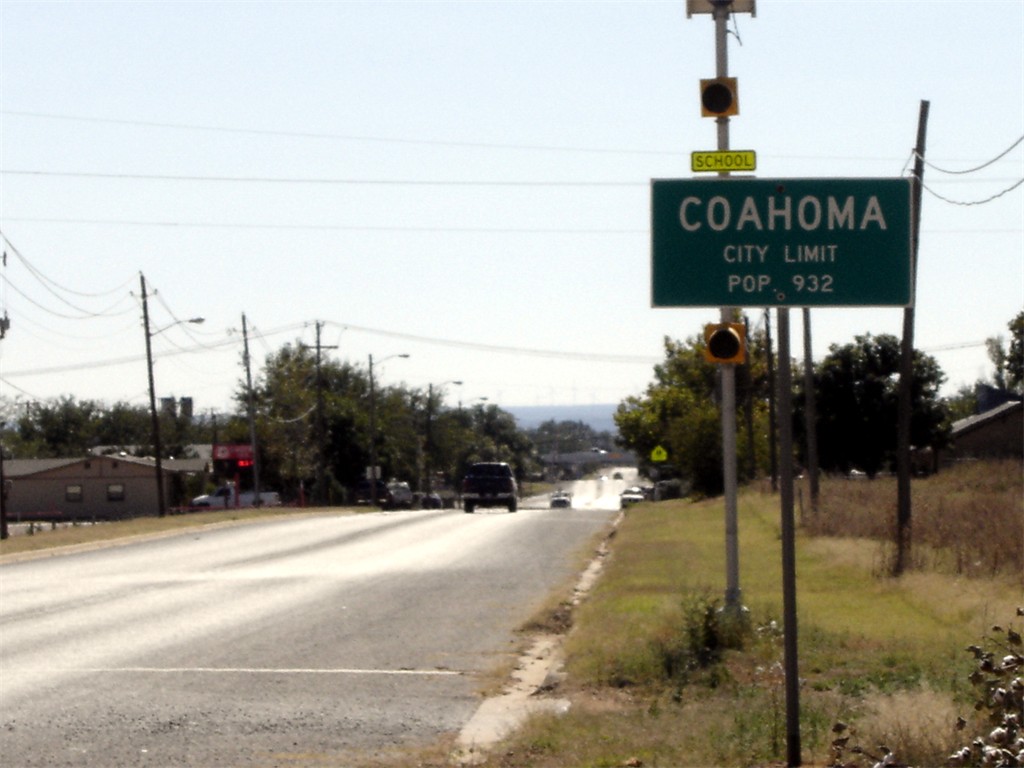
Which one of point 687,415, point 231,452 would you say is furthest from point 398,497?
point 687,415

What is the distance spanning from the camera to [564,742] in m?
9.01

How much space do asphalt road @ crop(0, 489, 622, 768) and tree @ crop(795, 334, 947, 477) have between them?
129ft

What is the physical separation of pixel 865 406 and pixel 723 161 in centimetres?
5609

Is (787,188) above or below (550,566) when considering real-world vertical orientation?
above

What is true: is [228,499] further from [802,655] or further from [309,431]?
[802,655]

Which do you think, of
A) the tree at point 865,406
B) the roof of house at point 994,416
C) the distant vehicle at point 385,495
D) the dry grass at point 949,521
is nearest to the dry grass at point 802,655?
the dry grass at point 949,521

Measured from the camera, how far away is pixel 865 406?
66.4 metres

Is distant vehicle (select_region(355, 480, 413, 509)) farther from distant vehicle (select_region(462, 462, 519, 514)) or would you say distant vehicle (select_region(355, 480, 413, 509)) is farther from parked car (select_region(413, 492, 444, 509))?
distant vehicle (select_region(462, 462, 519, 514))

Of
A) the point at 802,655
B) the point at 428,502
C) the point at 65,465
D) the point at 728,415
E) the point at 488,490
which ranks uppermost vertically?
the point at 728,415

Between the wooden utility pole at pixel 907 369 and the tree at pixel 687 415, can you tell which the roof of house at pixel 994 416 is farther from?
the wooden utility pole at pixel 907 369

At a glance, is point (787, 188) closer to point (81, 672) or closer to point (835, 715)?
point (835, 715)

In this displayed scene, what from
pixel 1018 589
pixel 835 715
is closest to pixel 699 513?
pixel 1018 589

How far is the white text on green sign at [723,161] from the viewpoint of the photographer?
12305 millimetres

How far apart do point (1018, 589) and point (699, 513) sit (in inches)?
1130
